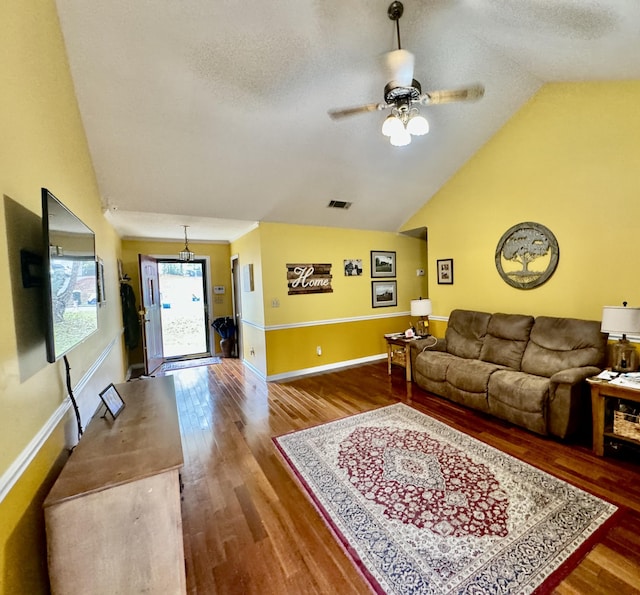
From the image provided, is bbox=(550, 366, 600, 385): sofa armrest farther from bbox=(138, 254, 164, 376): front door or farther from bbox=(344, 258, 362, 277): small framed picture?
bbox=(138, 254, 164, 376): front door

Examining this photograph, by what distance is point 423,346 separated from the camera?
3975mm

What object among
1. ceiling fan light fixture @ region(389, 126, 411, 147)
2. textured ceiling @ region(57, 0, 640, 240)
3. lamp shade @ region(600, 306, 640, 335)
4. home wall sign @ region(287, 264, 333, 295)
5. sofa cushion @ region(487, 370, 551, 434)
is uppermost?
textured ceiling @ region(57, 0, 640, 240)

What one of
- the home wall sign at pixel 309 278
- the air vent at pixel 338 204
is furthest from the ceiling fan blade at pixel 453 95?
the home wall sign at pixel 309 278

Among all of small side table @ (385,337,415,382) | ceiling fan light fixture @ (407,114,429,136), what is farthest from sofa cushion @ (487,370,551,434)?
ceiling fan light fixture @ (407,114,429,136)

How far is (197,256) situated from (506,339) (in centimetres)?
544

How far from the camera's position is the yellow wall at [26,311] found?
94cm

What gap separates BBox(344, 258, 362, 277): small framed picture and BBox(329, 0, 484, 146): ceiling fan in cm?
292

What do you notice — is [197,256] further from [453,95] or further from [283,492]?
[453,95]

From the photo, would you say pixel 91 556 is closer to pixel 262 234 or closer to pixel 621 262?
pixel 262 234

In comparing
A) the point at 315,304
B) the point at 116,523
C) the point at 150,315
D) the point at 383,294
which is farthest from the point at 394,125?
the point at 150,315

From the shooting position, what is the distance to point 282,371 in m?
4.58

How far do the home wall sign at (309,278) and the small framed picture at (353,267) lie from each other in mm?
332

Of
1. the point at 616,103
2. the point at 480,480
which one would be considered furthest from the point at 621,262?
the point at 480,480

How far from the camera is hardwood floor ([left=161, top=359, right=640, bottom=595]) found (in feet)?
4.80
